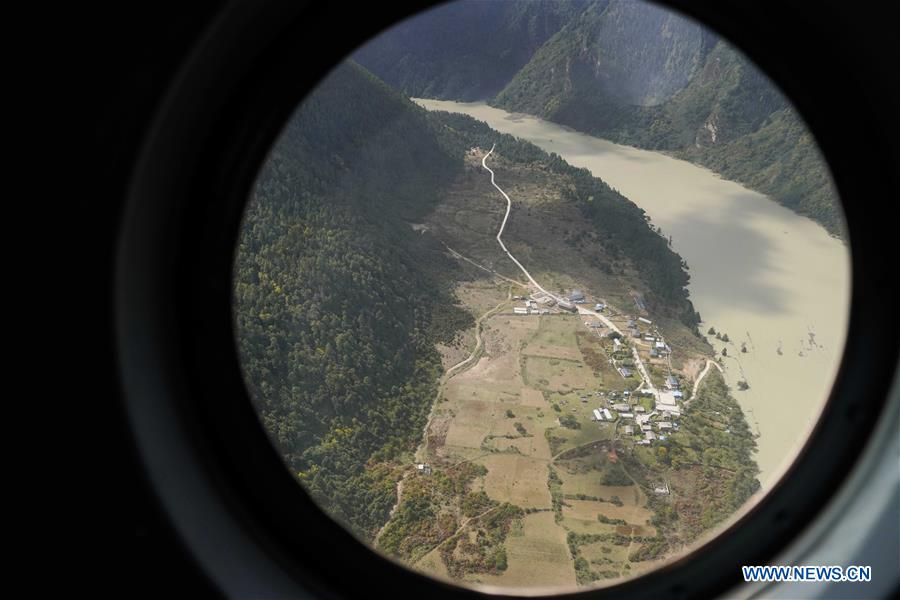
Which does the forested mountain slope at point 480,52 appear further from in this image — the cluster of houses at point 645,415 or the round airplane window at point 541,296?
the cluster of houses at point 645,415

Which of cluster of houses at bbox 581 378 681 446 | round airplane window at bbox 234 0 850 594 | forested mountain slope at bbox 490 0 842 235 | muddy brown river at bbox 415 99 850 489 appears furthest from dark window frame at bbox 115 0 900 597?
cluster of houses at bbox 581 378 681 446

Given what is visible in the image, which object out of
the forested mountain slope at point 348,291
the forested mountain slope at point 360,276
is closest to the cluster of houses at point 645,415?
the forested mountain slope at point 360,276

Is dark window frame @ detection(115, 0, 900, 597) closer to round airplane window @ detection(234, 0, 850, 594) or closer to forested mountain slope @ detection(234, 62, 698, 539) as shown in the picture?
round airplane window @ detection(234, 0, 850, 594)

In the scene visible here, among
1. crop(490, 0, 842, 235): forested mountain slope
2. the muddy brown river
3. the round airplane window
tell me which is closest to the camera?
crop(490, 0, 842, 235): forested mountain slope

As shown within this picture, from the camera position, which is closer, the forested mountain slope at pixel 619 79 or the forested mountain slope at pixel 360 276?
the forested mountain slope at pixel 619 79

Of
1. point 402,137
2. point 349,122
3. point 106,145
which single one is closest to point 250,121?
point 106,145
